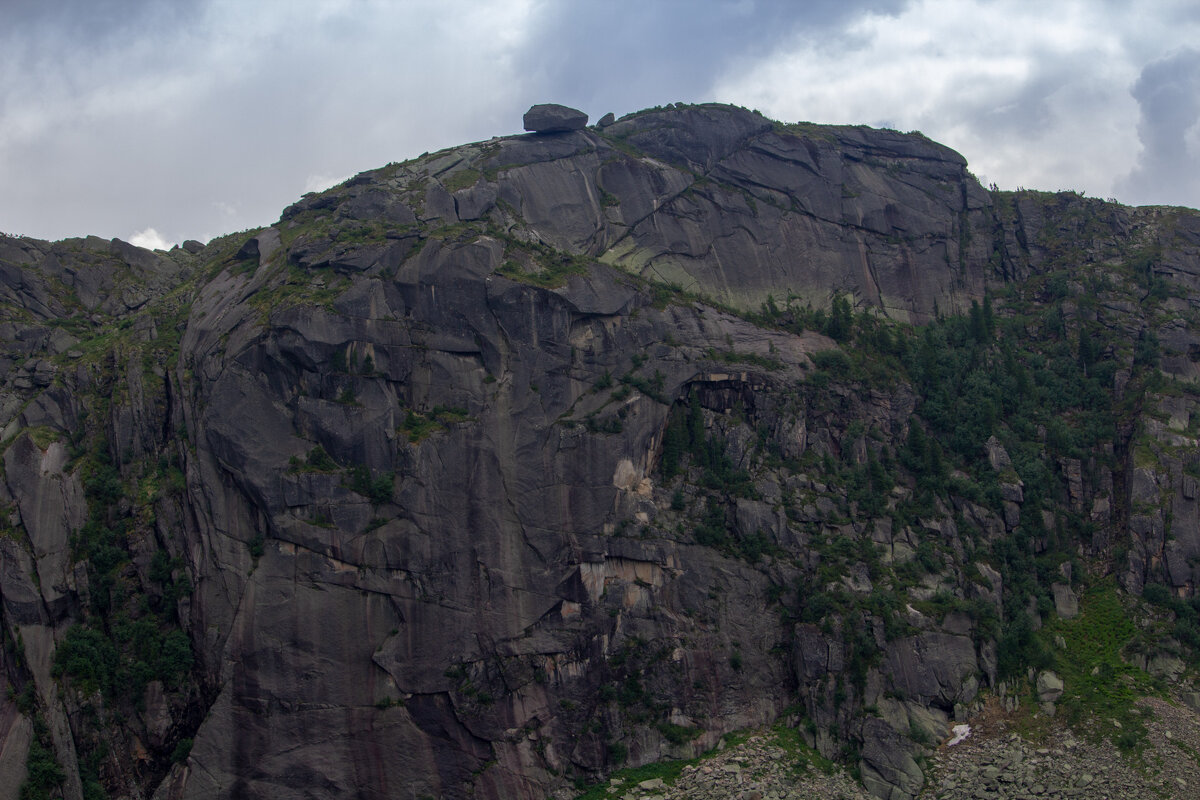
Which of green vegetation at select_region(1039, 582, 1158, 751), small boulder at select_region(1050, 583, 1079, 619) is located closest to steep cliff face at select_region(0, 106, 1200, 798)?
small boulder at select_region(1050, 583, 1079, 619)

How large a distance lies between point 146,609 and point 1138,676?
60.9m

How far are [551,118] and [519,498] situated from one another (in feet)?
126

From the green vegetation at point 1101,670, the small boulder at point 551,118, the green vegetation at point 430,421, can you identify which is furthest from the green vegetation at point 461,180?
the green vegetation at point 1101,670

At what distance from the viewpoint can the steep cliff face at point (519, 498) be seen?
64438 mm

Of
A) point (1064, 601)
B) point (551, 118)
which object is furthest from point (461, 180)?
point (1064, 601)

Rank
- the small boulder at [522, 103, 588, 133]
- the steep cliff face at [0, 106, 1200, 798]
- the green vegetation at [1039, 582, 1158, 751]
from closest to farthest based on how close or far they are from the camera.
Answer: the green vegetation at [1039, 582, 1158, 751] < the steep cliff face at [0, 106, 1200, 798] < the small boulder at [522, 103, 588, 133]

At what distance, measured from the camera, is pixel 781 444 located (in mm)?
77250

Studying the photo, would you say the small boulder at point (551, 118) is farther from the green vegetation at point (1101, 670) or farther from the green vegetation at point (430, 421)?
the green vegetation at point (1101, 670)

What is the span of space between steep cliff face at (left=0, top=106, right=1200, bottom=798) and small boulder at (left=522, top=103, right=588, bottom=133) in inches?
194

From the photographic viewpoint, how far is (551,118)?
9344 cm

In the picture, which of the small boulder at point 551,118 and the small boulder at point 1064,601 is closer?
the small boulder at point 1064,601

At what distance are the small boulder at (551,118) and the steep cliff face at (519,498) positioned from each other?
4920 mm

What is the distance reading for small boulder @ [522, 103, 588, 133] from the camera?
3679 inches

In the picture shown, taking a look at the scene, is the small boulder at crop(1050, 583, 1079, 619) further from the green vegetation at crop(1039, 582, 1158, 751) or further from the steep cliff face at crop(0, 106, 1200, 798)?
the green vegetation at crop(1039, 582, 1158, 751)
